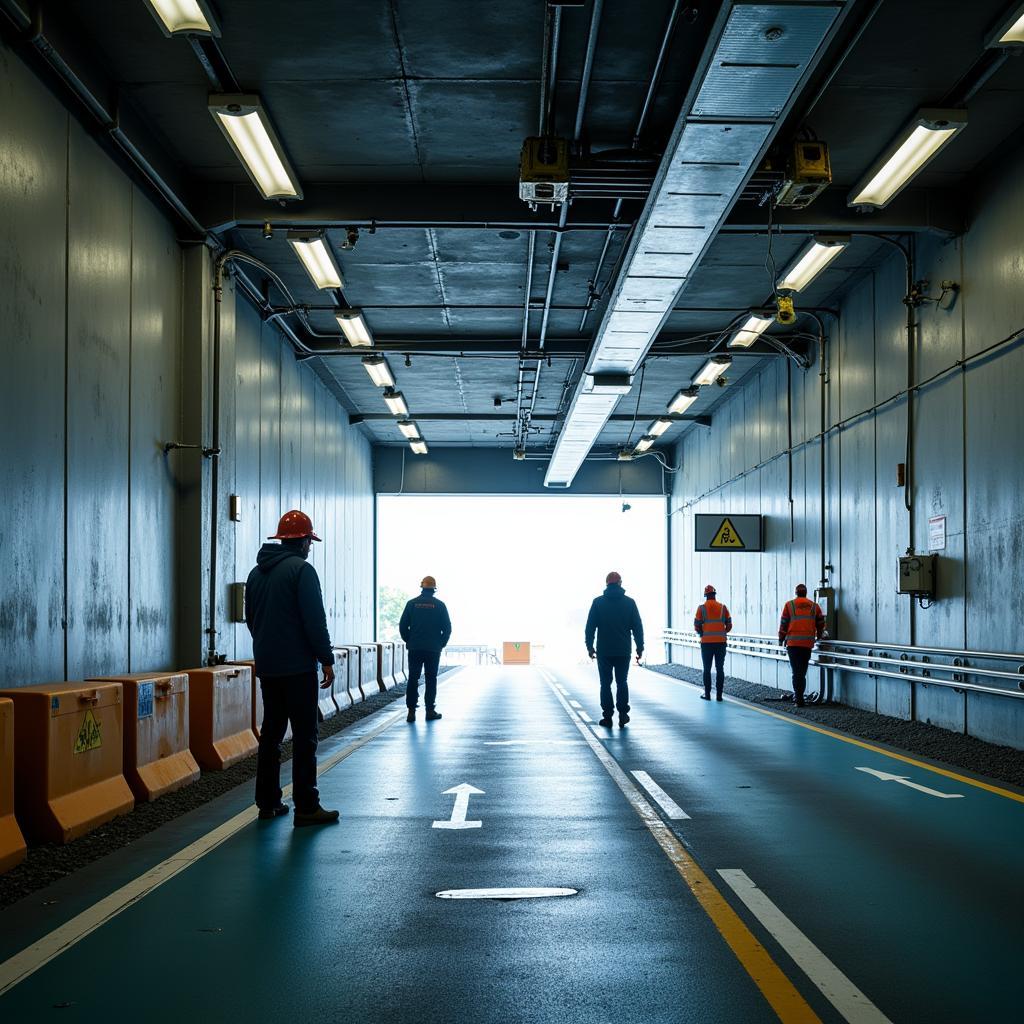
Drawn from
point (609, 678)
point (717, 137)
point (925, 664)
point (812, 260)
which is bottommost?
point (609, 678)

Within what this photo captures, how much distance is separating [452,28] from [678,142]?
7.56ft

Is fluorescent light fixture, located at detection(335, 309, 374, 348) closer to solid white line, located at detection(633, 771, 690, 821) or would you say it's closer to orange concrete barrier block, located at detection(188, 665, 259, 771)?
orange concrete barrier block, located at detection(188, 665, 259, 771)

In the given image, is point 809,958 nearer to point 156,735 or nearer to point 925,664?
point 156,735

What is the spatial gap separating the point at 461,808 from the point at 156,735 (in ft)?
9.54

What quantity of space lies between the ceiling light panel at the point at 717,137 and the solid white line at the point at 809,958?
6109 mm

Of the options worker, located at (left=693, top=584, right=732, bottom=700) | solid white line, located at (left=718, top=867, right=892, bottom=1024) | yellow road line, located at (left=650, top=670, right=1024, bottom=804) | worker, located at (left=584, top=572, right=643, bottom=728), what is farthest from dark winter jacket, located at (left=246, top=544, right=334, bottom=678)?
worker, located at (left=693, top=584, right=732, bottom=700)

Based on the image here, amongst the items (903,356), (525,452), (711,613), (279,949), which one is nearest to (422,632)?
(711,613)

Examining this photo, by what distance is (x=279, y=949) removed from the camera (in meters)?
5.31

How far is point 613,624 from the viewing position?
16.5 m

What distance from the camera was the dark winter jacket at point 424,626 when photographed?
60.2ft

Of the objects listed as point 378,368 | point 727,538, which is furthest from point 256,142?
point 727,538

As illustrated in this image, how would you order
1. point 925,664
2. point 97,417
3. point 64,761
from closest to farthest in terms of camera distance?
point 64,761 < point 97,417 < point 925,664

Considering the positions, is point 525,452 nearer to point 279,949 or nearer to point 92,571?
point 92,571

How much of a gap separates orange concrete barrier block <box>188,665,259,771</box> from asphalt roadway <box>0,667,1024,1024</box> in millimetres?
1592
